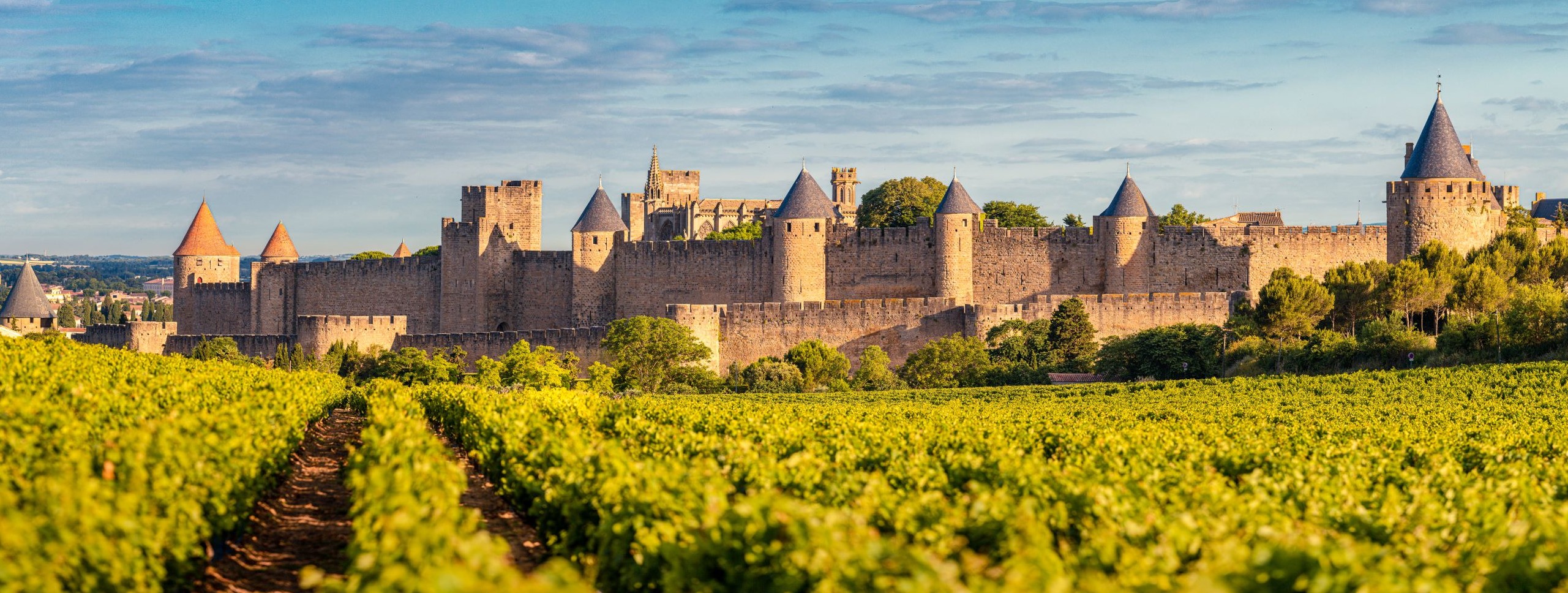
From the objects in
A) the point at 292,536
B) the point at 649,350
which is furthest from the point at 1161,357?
the point at 292,536

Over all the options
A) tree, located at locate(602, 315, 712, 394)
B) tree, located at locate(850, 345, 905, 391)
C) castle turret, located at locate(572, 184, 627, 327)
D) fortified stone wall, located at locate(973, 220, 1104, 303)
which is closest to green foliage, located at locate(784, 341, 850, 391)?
tree, located at locate(850, 345, 905, 391)

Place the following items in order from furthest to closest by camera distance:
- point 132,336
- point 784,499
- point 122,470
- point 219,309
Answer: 1. point 219,309
2. point 132,336
3. point 122,470
4. point 784,499

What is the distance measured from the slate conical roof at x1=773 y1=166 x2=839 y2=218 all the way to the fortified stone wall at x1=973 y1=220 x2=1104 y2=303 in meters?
3.92

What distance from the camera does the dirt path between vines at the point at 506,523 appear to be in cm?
1209

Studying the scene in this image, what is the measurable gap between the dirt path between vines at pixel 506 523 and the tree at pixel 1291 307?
2409 cm

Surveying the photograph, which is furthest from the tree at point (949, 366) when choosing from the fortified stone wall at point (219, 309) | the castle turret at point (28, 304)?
the castle turret at point (28, 304)

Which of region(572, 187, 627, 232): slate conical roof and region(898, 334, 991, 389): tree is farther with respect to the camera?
region(572, 187, 627, 232): slate conical roof

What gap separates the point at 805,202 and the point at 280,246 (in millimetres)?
20838

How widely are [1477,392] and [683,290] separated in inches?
843

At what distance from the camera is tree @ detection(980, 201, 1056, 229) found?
51000 millimetres

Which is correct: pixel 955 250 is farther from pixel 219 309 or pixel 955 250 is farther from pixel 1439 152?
pixel 219 309

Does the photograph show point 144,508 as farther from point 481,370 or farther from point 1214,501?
point 481,370

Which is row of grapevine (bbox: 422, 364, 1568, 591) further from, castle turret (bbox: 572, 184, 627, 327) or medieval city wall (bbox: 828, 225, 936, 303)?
castle turret (bbox: 572, 184, 627, 327)

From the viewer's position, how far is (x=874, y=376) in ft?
124
